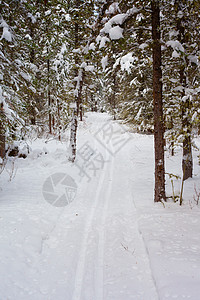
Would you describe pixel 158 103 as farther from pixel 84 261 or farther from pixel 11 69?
pixel 11 69

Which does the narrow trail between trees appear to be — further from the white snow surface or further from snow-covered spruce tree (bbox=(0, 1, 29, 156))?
the white snow surface

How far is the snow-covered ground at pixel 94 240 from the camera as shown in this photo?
343 centimetres

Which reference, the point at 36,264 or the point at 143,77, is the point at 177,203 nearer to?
the point at 36,264

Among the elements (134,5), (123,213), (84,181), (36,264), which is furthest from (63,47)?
(36,264)

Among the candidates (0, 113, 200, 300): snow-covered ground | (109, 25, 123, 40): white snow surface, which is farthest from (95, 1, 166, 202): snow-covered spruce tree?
(0, 113, 200, 300): snow-covered ground

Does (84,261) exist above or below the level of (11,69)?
below

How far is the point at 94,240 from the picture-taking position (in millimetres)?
4941

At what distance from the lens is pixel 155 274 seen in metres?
3.57

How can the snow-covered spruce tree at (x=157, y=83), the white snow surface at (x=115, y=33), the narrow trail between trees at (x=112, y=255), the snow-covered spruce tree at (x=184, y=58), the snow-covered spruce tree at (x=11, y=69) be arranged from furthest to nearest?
1. the snow-covered spruce tree at (x=11, y=69)
2. the snow-covered spruce tree at (x=184, y=58)
3. the snow-covered spruce tree at (x=157, y=83)
4. the white snow surface at (x=115, y=33)
5. the narrow trail between trees at (x=112, y=255)

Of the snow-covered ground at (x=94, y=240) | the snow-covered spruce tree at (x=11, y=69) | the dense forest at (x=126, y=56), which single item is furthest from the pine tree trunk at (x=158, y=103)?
the snow-covered spruce tree at (x=11, y=69)

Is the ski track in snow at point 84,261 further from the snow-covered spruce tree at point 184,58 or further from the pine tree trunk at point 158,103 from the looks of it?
the snow-covered spruce tree at point 184,58

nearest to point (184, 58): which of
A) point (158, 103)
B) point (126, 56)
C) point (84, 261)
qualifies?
point (158, 103)

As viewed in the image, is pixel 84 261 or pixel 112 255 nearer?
pixel 84 261

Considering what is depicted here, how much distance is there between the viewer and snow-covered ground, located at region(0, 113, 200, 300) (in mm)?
3426
